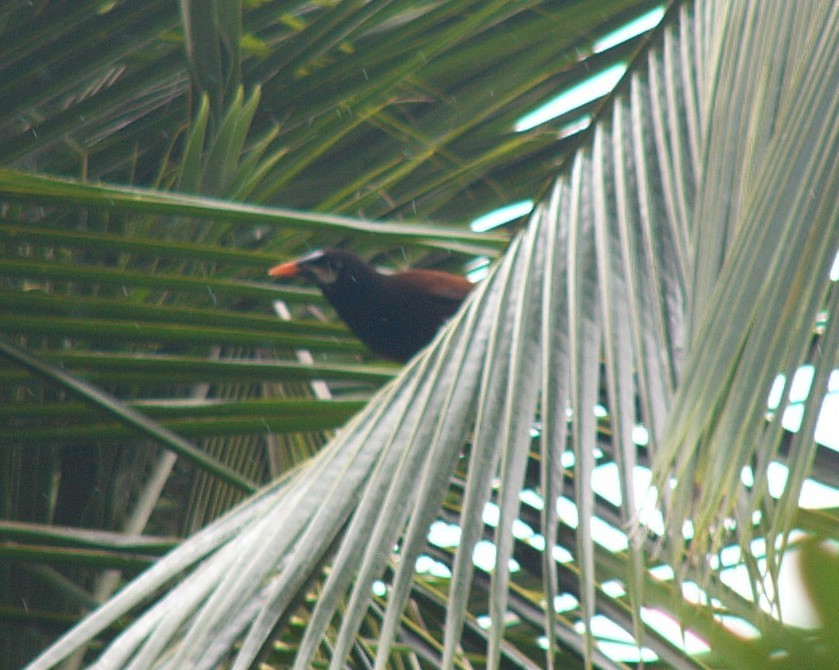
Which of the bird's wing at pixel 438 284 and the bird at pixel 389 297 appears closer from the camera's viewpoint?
the bird at pixel 389 297

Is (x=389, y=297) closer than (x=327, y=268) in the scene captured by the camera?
No

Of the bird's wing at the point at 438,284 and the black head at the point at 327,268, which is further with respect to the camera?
the bird's wing at the point at 438,284

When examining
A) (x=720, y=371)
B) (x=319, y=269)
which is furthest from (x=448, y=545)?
(x=319, y=269)

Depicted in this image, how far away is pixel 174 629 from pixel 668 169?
389mm

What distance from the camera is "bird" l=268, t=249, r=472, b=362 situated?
1.73 metres

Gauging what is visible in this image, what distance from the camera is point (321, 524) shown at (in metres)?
0.61

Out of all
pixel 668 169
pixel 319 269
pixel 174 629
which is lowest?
pixel 174 629

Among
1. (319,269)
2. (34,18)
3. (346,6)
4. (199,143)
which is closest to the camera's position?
(199,143)

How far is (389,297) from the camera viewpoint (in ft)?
6.50

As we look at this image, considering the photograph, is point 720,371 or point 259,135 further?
point 259,135

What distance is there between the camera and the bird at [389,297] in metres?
1.73

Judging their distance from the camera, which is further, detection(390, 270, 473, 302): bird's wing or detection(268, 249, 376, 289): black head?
detection(390, 270, 473, 302): bird's wing

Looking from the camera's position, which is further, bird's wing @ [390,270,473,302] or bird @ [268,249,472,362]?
bird's wing @ [390,270,473,302]

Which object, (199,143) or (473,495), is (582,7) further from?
(473,495)
